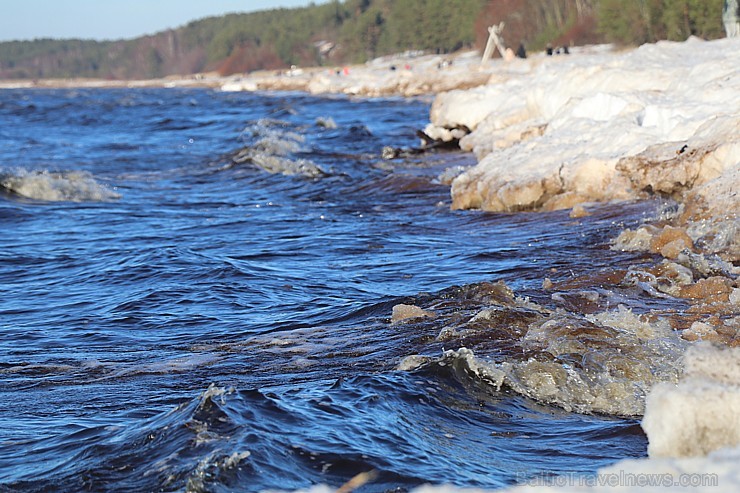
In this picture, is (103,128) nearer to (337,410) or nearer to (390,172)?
(390,172)

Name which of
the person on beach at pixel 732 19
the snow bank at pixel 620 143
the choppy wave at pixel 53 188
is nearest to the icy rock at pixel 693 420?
the snow bank at pixel 620 143

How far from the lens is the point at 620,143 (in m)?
9.53

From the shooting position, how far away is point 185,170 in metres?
17.1

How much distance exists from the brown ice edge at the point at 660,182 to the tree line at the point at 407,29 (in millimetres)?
30693

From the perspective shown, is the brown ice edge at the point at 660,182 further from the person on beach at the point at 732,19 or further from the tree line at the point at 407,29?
the tree line at the point at 407,29

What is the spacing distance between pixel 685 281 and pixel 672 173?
278 cm

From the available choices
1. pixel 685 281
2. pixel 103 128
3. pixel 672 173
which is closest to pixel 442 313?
pixel 685 281

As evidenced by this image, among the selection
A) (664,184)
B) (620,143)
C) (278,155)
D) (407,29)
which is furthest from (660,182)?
(407,29)

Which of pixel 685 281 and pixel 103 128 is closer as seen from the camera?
pixel 685 281

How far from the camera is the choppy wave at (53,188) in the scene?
13.6m

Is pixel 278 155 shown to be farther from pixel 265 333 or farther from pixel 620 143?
pixel 265 333

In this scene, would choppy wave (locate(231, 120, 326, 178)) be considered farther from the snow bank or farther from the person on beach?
the person on beach

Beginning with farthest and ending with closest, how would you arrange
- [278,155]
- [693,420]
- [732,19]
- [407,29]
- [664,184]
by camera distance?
[407,29]
[732,19]
[278,155]
[664,184]
[693,420]

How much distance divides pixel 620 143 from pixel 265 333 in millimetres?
4988
